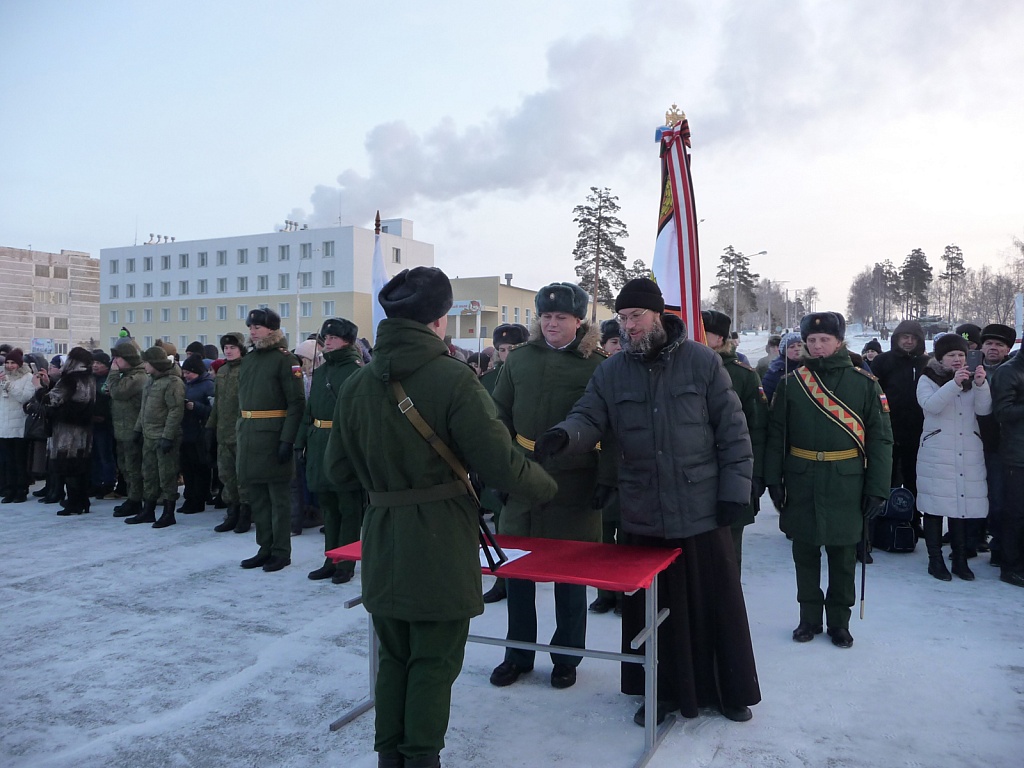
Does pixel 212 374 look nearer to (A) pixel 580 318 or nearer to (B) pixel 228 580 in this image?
(B) pixel 228 580

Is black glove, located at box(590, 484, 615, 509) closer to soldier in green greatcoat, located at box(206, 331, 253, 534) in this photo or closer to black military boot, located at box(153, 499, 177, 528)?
soldier in green greatcoat, located at box(206, 331, 253, 534)

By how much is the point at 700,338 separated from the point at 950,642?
2272 mm

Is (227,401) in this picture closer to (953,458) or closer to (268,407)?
(268,407)

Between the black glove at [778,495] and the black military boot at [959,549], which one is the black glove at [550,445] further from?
the black military boot at [959,549]

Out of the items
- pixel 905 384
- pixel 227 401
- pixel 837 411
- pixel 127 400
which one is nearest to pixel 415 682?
pixel 837 411

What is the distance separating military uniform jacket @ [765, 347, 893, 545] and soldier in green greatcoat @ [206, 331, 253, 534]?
16.3ft

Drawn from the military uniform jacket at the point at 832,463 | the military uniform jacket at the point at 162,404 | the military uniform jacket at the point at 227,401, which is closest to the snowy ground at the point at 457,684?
the military uniform jacket at the point at 832,463

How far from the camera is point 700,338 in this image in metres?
4.85

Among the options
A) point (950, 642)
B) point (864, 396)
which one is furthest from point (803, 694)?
point (864, 396)

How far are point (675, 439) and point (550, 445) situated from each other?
0.60 meters

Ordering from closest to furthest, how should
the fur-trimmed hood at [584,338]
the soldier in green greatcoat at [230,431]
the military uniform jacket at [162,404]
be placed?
the fur-trimmed hood at [584,338] < the soldier in green greatcoat at [230,431] < the military uniform jacket at [162,404]

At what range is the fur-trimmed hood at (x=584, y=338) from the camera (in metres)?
4.25

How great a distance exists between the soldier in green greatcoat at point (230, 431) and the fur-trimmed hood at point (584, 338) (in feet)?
13.1

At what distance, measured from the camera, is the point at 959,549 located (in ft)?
19.6
